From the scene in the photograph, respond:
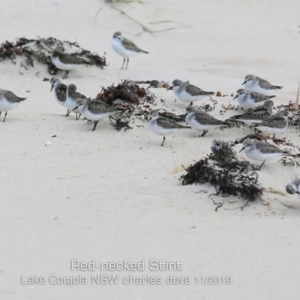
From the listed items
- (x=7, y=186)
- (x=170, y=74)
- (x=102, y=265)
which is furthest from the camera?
(x=170, y=74)

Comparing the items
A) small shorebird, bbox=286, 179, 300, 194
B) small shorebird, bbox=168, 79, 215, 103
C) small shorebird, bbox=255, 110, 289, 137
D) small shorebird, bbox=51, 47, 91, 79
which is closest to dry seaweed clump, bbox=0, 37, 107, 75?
small shorebird, bbox=51, 47, 91, 79

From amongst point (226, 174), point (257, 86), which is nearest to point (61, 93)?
point (257, 86)

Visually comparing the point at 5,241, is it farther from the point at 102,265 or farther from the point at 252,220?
the point at 252,220

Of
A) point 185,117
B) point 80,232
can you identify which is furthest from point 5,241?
point 185,117

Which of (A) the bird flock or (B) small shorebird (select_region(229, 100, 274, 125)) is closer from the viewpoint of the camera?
(A) the bird flock

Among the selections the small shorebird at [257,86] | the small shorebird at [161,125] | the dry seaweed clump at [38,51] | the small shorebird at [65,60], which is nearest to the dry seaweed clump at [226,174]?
the small shorebird at [161,125]

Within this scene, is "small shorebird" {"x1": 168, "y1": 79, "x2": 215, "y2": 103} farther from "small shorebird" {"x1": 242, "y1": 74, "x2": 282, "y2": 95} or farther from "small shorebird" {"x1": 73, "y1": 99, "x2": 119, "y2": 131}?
"small shorebird" {"x1": 73, "y1": 99, "x2": 119, "y2": 131}

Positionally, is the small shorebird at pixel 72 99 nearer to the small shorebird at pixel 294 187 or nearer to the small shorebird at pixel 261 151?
the small shorebird at pixel 261 151
